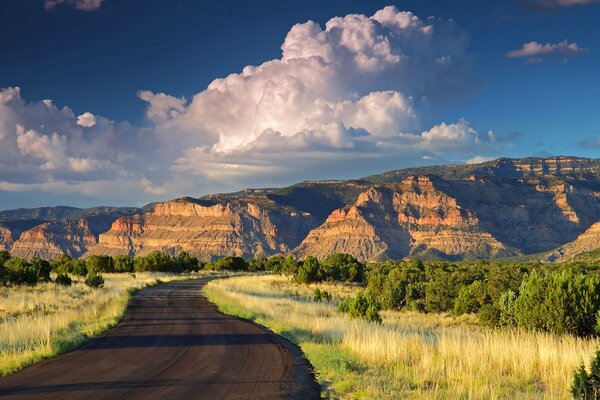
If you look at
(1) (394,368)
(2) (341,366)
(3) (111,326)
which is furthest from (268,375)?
(3) (111,326)

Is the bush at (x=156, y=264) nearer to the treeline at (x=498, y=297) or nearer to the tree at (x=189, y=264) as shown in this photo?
the tree at (x=189, y=264)

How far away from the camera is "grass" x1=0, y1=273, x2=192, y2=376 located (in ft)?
49.6

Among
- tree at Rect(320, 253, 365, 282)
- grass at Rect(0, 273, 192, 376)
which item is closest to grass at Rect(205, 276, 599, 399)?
grass at Rect(0, 273, 192, 376)

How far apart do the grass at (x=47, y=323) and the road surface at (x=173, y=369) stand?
625 mm

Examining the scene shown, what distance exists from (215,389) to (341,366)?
3.55 meters

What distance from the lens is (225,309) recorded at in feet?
104

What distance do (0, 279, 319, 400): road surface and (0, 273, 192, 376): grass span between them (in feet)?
2.05

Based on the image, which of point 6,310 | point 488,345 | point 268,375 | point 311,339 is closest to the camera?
point 268,375

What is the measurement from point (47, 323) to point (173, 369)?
994 centimetres

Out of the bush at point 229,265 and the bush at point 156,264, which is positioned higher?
the bush at point 156,264

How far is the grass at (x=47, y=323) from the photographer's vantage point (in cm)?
1512

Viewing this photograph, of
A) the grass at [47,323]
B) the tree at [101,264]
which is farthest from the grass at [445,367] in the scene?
the tree at [101,264]

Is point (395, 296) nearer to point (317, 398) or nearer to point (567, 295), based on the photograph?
point (567, 295)

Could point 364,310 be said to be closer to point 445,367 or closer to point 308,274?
point 445,367
